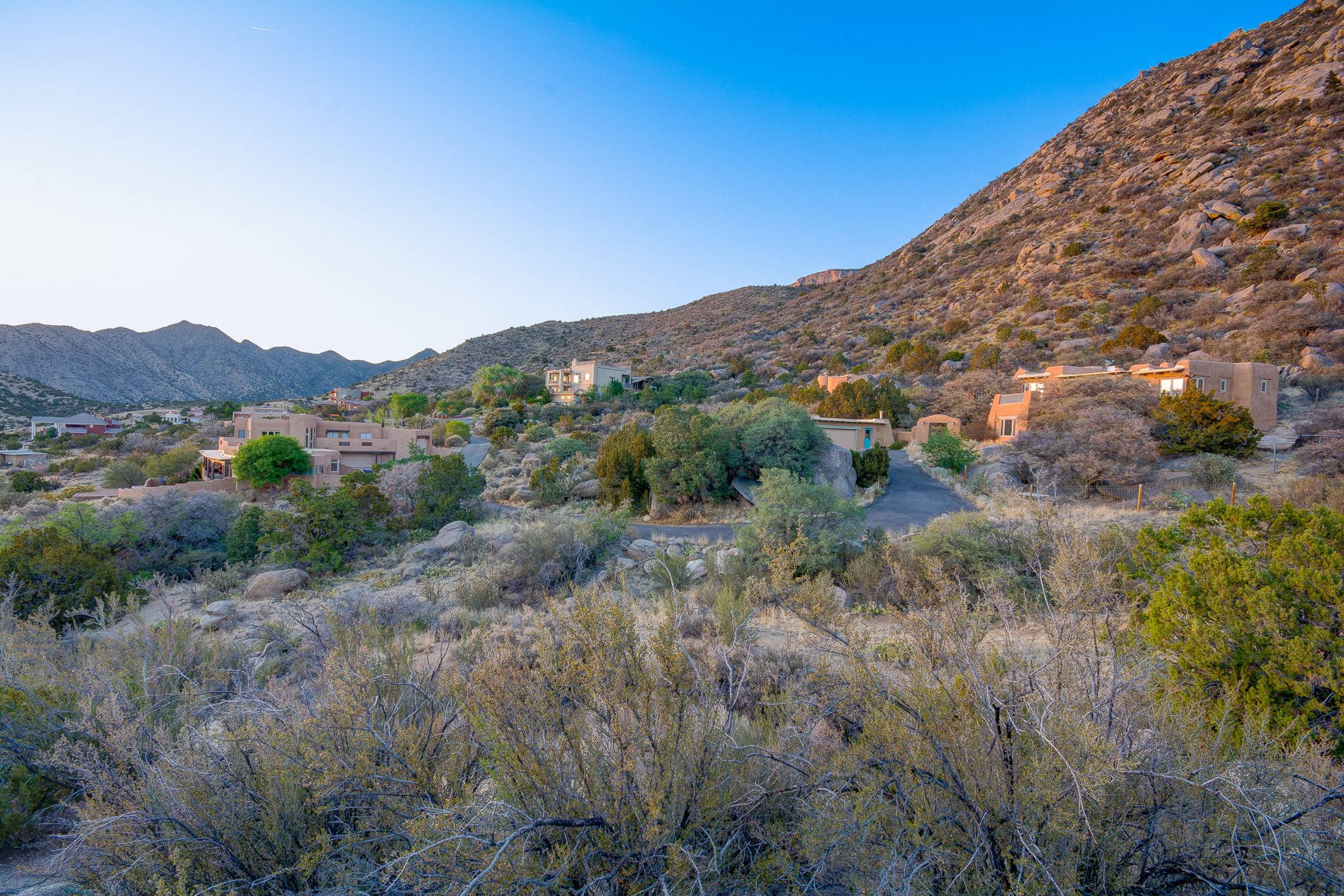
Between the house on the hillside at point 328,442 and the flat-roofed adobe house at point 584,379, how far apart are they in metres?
15.8

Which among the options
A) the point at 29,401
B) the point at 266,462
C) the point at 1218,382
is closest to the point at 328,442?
the point at 266,462

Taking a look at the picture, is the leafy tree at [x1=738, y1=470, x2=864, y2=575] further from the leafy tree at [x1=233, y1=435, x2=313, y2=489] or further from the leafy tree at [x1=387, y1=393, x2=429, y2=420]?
the leafy tree at [x1=387, y1=393, x2=429, y2=420]

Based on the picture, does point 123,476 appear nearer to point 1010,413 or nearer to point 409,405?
point 409,405

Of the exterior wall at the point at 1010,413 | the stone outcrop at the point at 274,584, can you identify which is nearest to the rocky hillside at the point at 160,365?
the stone outcrop at the point at 274,584

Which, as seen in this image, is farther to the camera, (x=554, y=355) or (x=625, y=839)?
(x=554, y=355)

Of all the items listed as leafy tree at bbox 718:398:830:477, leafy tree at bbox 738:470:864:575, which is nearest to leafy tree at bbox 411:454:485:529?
leafy tree at bbox 718:398:830:477

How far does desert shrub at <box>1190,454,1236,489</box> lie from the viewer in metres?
14.8

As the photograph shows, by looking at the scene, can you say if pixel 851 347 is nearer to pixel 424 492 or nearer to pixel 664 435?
pixel 664 435

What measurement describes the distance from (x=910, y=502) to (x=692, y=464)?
257 inches

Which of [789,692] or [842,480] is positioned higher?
[789,692]

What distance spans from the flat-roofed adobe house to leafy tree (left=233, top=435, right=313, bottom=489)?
23.3 metres

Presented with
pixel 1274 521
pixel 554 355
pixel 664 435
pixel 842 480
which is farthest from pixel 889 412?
pixel 554 355

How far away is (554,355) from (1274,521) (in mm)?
67767

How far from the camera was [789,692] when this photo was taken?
407 cm
